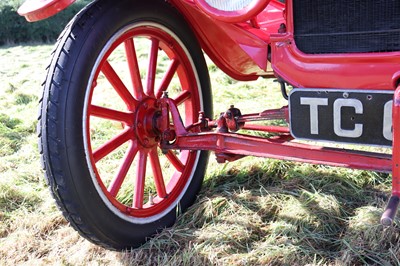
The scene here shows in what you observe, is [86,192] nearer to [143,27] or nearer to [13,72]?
[143,27]

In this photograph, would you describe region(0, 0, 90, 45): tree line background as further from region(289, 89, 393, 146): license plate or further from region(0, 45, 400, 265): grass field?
region(289, 89, 393, 146): license plate

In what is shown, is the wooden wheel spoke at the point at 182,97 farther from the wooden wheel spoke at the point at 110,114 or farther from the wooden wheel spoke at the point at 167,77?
the wooden wheel spoke at the point at 110,114

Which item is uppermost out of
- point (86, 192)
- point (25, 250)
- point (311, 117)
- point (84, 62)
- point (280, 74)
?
point (84, 62)

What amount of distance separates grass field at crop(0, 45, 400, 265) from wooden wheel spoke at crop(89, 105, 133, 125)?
0.31 meters

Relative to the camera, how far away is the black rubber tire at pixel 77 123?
197cm

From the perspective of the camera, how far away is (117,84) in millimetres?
2402

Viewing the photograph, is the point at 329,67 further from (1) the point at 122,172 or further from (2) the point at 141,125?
(1) the point at 122,172

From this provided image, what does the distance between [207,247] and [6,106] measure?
12.6 feet

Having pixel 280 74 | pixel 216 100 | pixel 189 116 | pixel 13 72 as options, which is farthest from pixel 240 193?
pixel 13 72

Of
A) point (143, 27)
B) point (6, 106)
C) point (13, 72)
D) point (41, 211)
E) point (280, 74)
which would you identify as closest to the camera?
point (280, 74)

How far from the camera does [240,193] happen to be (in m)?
2.72

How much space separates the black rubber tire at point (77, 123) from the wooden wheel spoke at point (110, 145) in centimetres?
24

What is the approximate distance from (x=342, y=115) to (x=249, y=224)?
2.64ft

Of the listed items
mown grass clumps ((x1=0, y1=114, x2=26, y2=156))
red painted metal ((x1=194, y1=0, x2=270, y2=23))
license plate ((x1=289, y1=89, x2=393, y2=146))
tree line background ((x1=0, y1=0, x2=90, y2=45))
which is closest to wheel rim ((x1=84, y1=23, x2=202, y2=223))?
red painted metal ((x1=194, y1=0, x2=270, y2=23))
